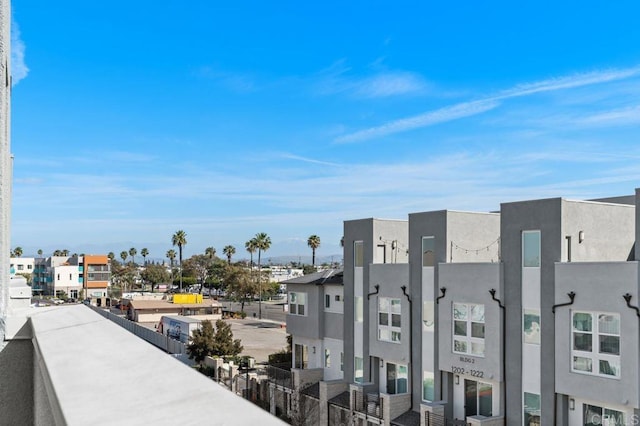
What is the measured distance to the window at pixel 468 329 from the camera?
750 inches

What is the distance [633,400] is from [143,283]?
13074 centimetres

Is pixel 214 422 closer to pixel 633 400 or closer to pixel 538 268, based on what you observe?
pixel 633 400

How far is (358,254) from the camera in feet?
84.4

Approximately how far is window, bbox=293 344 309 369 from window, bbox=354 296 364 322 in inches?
188

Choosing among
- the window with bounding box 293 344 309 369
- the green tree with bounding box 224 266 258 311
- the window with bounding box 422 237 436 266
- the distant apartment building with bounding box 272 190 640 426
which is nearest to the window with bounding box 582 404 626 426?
the distant apartment building with bounding box 272 190 640 426

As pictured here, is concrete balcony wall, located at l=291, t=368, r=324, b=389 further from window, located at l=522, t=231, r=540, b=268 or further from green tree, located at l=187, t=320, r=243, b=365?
green tree, located at l=187, t=320, r=243, b=365

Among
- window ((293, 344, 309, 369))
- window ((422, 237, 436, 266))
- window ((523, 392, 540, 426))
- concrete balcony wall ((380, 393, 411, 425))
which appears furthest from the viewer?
window ((293, 344, 309, 369))

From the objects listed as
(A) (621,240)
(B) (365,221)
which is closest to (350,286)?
(B) (365,221)

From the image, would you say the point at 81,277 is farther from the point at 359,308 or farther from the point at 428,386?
the point at 428,386

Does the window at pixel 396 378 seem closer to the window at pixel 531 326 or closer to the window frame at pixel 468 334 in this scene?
the window frame at pixel 468 334

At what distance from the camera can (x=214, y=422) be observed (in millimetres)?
1252

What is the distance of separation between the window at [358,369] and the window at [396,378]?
5.21 feet

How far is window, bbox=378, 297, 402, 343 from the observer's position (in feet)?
75.2

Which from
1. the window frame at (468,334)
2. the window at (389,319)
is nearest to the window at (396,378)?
the window at (389,319)
